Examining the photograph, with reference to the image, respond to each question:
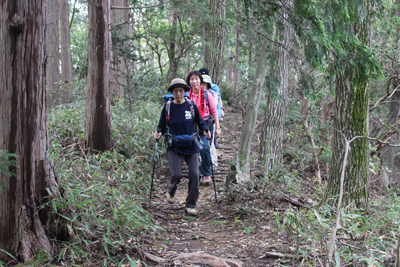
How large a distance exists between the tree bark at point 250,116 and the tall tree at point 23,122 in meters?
3.59

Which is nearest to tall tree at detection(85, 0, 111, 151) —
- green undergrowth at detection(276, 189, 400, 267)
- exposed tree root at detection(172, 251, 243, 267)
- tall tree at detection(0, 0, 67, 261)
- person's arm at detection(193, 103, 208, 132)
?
person's arm at detection(193, 103, 208, 132)

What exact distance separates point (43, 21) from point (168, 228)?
11.3 ft

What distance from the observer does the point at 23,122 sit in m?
3.19

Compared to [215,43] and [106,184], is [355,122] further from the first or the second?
[215,43]

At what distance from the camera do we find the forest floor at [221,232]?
151 inches

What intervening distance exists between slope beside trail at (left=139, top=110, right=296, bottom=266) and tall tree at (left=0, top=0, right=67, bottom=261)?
4.31ft

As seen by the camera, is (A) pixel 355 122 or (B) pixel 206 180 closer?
(A) pixel 355 122

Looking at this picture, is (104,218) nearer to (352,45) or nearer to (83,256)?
(83,256)

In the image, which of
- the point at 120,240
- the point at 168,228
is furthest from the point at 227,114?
the point at 120,240

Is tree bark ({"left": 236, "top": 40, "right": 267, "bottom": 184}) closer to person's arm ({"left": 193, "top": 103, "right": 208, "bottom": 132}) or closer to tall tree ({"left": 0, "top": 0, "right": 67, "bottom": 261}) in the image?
person's arm ({"left": 193, "top": 103, "right": 208, "bottom": 132})

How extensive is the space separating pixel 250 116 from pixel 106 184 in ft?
9.92

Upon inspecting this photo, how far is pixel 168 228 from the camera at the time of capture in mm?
5117

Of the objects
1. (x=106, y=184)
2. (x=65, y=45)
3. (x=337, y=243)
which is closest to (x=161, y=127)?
(x=106, y=184)

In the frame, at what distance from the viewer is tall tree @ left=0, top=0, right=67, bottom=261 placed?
10.1 feet
